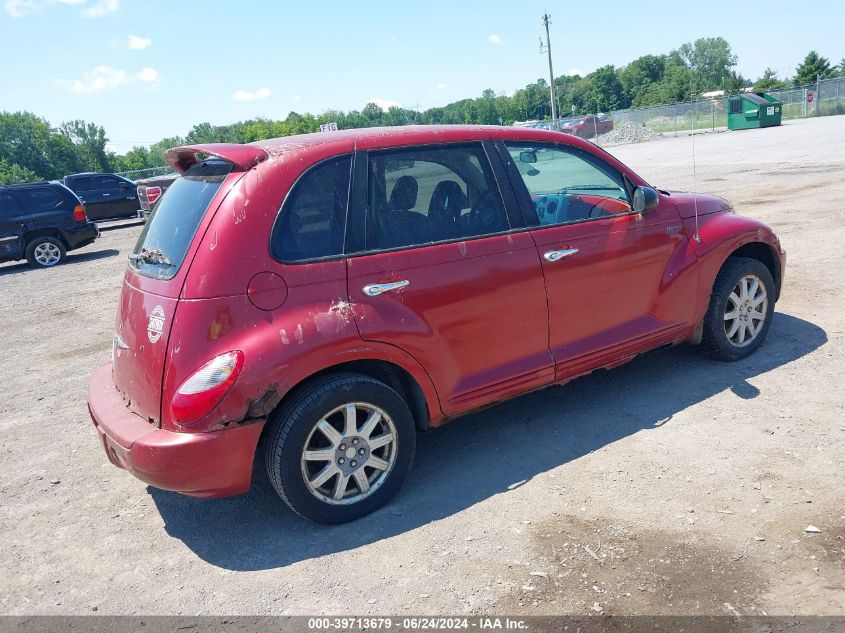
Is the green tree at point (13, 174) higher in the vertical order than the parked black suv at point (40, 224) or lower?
higher


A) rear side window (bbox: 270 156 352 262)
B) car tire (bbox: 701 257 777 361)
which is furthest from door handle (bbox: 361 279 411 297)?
car tire (bbox: 701 257 777 361)

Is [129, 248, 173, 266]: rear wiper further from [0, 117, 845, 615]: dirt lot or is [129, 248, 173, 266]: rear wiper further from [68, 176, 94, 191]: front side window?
[68, 176, 94, 191]: front side window

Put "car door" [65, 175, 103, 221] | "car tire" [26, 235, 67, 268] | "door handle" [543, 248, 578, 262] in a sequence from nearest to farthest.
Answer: "door handle" [543, 248, 578, 262], "car tire" [26, 235, 67, 268], "car door" [65, 175, 103, 221]

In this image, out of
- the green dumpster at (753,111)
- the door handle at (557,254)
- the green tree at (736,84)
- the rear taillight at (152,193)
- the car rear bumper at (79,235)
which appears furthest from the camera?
the green tree at (736,84)

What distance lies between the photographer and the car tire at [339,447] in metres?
3.41

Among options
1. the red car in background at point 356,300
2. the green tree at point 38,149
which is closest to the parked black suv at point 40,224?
the red car in background at point 356,300

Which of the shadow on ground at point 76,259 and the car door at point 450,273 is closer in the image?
the car door at point 450,273

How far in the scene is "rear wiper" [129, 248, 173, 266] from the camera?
366 centimetres

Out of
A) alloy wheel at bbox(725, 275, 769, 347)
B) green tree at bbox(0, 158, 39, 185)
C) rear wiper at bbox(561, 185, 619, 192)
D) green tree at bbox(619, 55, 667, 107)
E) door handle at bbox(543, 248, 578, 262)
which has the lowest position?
alloy wheel at bbox(725, 275, 769, 347)

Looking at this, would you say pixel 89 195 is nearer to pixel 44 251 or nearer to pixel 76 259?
pixel 76 259

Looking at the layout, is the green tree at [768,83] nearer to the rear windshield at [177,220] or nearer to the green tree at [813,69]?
the green tree at [813,69]

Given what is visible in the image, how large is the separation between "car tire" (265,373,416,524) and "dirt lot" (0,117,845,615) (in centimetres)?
16

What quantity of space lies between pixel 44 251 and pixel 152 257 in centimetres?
1342

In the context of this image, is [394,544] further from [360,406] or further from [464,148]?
[464,148]
